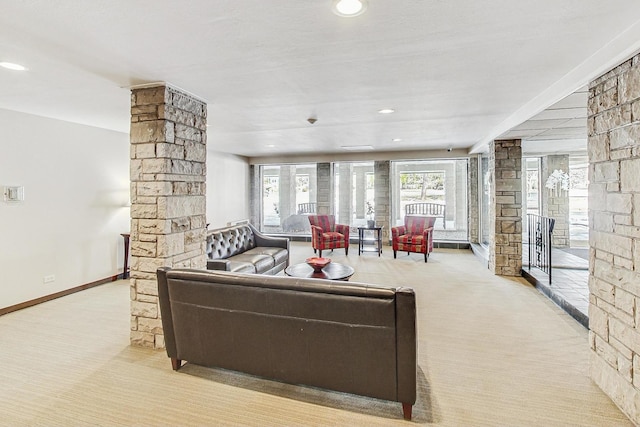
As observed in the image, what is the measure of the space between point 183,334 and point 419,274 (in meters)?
4.13

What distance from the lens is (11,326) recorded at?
3412 millimetres

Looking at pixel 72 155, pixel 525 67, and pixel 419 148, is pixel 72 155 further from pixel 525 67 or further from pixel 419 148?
pixel 419 148

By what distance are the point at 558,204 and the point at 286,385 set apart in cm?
767

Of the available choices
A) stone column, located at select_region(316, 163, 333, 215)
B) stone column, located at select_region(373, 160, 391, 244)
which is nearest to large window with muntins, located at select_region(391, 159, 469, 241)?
stone column, located at select_region(373, 160, 391, 244)

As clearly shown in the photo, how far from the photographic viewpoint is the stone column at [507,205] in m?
5.25

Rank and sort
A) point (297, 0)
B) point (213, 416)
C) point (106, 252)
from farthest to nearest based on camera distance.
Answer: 1. point (106, 252)
2. point (213, 416)
3. point (297, 0)

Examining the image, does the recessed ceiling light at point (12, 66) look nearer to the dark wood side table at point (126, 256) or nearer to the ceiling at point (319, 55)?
the ceiling at point (319, 55)

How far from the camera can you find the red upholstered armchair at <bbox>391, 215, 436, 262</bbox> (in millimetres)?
Answer: 6539

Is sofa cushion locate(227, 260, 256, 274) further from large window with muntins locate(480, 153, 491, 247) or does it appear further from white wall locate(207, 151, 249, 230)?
large window with muntins locate(480, 153, 491, 247)

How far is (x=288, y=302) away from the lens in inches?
82.5

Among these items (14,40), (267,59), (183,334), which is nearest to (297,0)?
(267,59)

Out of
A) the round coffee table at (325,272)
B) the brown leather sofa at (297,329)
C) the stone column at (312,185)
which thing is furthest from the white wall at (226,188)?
the brown leather sofa at (297,329)

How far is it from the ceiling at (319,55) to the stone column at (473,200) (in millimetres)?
3658

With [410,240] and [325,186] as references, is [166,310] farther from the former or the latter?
[325,186]
